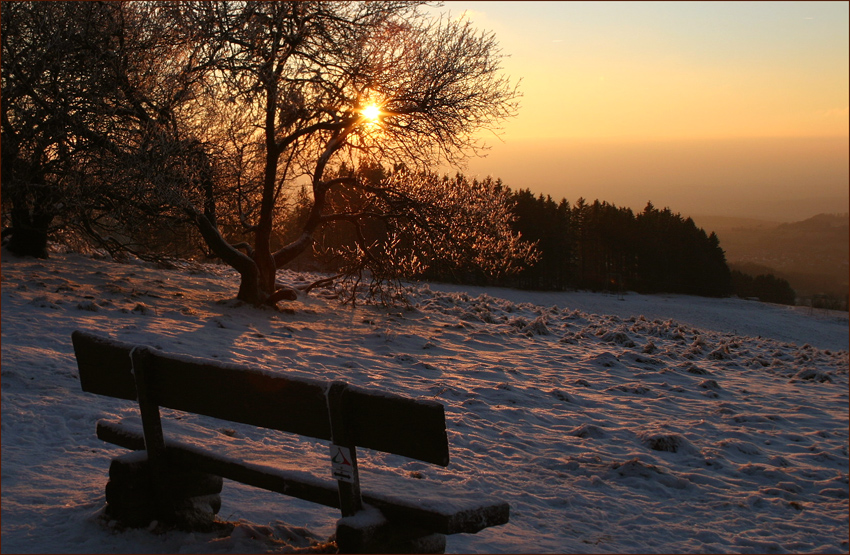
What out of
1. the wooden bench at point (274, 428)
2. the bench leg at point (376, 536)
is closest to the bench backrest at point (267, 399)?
the wooden bench at point (274, 428)

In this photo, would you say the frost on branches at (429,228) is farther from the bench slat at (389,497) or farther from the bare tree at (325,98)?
the bench slat at (389,497)

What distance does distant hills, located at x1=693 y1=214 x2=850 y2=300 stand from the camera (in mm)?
50312

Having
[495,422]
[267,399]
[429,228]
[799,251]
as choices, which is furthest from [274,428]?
[799,251]

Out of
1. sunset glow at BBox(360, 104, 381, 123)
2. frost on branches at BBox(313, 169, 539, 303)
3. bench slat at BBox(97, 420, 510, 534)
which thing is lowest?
bench slat at BBox(97, 420, 510, 534)

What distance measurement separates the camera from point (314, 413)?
3512 mm

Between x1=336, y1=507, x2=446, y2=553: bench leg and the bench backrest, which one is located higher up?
the bench backrest

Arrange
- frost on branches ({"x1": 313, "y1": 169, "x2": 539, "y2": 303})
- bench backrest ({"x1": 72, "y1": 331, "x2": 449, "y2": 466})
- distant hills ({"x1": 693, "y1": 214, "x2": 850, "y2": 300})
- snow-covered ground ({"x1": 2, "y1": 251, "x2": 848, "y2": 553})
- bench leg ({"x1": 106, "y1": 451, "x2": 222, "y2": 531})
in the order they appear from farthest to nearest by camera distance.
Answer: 1. distant hills ({"x1": 693, "y1": 214, "x2": 850, "y2": 300})
2. frost on branches ({"x1": 313, "y1": 169, "x2": 539, "y2": 303})
3. snow-covered ground ({"x1": 2, "y1": 251, "x2": 848, "y2": 553})
4. bench leg ({"x1": 106, "y1": 451, "x2": 222, "y2": 531})
5. bench backrest ({"x1": 72, "y1": 331, "x2": 449, "y2": 466})

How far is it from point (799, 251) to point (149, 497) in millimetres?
70807

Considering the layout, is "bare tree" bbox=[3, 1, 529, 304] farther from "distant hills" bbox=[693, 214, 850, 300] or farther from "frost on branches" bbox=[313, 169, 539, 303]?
"distant hills" bbox=[693, 214, 850, 300]

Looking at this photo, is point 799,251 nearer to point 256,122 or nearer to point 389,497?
point 256,122

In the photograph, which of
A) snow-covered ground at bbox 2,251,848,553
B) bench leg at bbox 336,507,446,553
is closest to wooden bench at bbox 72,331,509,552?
bench leg at bbox 336,507,446,553

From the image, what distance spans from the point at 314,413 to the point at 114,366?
166 cm

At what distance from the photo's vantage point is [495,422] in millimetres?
7820

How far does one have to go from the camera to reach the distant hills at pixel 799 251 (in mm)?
50312
